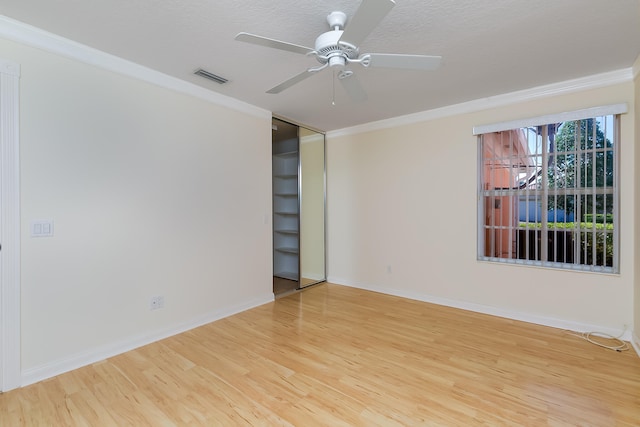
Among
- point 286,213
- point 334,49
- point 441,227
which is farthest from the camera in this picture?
point 286,213

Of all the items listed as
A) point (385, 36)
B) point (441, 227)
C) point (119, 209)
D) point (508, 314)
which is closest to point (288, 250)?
point (441, 227)

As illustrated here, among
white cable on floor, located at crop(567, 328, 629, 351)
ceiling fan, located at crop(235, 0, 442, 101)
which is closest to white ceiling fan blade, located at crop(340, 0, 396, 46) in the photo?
ceiling fan, located at crop(235, 0, 442, 101)

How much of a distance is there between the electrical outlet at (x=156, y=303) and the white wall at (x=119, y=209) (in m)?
0.05

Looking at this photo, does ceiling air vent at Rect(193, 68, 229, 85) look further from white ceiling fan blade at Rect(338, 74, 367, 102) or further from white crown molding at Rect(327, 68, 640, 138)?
white crown molding at Rect(327, 68, 640, 138)

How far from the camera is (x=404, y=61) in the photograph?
1.88 m

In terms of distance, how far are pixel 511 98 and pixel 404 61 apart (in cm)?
219

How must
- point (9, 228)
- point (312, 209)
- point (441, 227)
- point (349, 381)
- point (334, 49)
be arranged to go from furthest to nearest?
point (312, 209) → point (441, 227) → point (349, 381) → point (9, 228) → point (334, 49)

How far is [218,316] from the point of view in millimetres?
3367

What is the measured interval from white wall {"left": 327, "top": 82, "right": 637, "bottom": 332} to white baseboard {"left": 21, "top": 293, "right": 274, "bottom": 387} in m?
2.21

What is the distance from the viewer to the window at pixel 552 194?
2898mm

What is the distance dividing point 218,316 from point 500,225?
3398 millimetres

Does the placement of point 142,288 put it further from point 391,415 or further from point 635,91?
point 635,91

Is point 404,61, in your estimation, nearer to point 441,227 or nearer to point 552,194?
point 552,194

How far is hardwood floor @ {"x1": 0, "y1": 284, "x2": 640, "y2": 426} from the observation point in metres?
1.82
